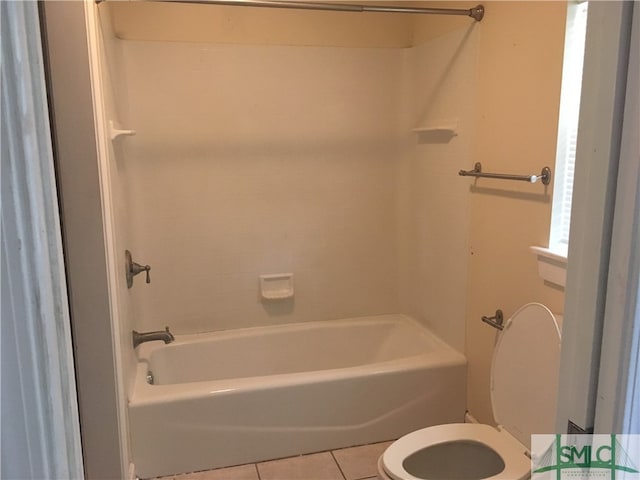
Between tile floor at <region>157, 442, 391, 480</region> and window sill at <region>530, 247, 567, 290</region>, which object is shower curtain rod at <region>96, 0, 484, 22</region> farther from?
tile floor at <region>157, 442, 391, 480</region>

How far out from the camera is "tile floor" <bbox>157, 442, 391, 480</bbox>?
2350 millimetres

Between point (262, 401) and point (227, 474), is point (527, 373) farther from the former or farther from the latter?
point (227, 474)

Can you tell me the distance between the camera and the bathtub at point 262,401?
2.34m

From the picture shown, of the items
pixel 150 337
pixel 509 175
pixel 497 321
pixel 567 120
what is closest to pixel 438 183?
pixel 509 175

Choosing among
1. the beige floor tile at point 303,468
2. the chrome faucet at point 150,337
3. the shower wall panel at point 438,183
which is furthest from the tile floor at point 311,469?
the shower wall panel at point 438,183

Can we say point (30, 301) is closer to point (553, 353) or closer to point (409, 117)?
point (553, 353)

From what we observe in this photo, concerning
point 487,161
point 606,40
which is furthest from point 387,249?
point 606,40

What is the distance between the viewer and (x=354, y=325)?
3.19m

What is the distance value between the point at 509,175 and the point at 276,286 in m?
1.46

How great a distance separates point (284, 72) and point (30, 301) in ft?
8.20

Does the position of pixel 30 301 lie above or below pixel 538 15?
below

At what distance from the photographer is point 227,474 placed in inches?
93.7

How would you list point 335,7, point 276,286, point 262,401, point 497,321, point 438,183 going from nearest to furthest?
1. point 335,7
2. point 497,321
3. point 262,401
4. point 438,183
5. point 276,286

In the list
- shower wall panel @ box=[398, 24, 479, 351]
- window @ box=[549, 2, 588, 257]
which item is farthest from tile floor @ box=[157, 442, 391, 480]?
window @ box=[549, 2, 588, 257]
